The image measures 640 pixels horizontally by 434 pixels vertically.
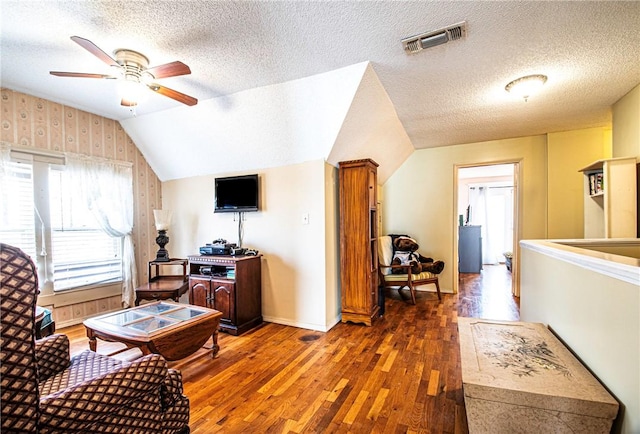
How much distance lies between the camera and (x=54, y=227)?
126 inches

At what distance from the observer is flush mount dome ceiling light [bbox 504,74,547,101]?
8.17ft

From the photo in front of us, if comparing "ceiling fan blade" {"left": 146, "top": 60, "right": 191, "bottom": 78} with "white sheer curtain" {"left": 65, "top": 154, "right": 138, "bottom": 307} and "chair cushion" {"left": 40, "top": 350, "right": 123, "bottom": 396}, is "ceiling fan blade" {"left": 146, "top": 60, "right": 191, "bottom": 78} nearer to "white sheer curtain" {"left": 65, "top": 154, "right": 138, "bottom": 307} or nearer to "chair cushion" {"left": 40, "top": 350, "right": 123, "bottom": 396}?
"chair cushion" {"left": 40, "top": 350, "right": 123, "bottom": 396}

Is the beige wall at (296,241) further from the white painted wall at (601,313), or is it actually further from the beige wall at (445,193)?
the beige wall at (445,193)

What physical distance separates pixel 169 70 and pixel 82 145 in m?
2.33

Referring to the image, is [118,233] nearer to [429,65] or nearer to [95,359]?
[95,359]

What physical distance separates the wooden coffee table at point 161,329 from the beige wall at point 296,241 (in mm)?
988

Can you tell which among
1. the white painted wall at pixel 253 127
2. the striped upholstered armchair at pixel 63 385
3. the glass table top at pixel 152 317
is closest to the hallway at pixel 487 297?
the white painted wall at pixel 253 127

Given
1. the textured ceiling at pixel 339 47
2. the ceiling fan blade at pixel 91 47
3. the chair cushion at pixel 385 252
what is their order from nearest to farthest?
the ceiling fan blade at pixel 91 47
the textured ceiling at pixel 339 47
the chair cushion at pixel 385 252

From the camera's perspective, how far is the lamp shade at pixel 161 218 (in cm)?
379

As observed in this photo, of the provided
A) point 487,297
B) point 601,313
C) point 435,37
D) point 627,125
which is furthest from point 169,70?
point 487,297

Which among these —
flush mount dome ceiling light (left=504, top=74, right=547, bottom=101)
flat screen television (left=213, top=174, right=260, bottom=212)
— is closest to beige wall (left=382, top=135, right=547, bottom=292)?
flush mount dome ceiling light (left=504, top=74, right=547, bottom=101)

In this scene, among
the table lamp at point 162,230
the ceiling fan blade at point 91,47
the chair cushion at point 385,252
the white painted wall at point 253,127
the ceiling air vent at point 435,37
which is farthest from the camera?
the chair cushion at point 385,252

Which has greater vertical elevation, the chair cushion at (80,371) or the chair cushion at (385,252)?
the chair cushion at (385,252)

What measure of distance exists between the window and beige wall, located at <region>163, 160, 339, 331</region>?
1.57 meters
